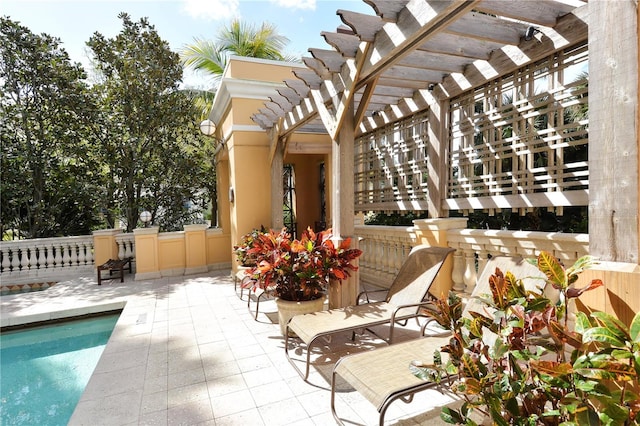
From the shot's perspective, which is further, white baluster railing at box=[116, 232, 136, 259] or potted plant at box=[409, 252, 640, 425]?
white baluster railing at box=[116, 232, 136, 259]

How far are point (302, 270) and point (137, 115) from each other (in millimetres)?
7683

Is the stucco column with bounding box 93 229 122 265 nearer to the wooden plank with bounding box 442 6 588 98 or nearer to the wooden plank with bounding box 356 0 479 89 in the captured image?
the wooden plank with bounding box 356 0 479 89

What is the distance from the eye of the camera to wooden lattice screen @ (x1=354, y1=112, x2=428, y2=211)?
5367 millimetres

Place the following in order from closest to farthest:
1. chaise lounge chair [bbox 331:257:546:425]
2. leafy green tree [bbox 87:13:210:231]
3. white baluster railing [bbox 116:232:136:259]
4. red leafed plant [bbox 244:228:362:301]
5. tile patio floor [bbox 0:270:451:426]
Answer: chaise lounge chair [bbox 331:257:546:425] < tile patio floor [bbox 0:270:451:426] < red leafed plant [bbox 244:228:362:301] < white baluster railing [bbox 116:232:136:259] < leafy green tree [bbox 87:13:210:231]

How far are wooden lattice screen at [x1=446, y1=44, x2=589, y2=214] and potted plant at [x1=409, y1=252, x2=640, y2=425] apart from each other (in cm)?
239

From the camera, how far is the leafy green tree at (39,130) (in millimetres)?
8430

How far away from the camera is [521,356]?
1.29 meters

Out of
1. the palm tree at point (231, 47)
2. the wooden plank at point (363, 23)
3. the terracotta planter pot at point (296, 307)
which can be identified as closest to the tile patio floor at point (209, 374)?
the terracotta planter pot at point (296, 307)

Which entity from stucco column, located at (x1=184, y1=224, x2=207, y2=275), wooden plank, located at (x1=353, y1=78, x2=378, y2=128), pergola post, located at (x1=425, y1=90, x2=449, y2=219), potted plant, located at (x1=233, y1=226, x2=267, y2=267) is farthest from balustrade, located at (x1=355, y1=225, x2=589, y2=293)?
stucco column, located at (x1=184, y1=224, x2=207, y2=275)

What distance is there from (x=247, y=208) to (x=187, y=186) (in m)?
4.39

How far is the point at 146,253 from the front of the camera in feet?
25.2

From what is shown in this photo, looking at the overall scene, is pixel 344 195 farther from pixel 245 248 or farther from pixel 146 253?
pixel 146 253

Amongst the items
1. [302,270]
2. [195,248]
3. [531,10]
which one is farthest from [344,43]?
[195,248]

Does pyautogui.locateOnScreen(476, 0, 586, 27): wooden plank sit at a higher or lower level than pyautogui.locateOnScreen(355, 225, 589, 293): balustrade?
higher
